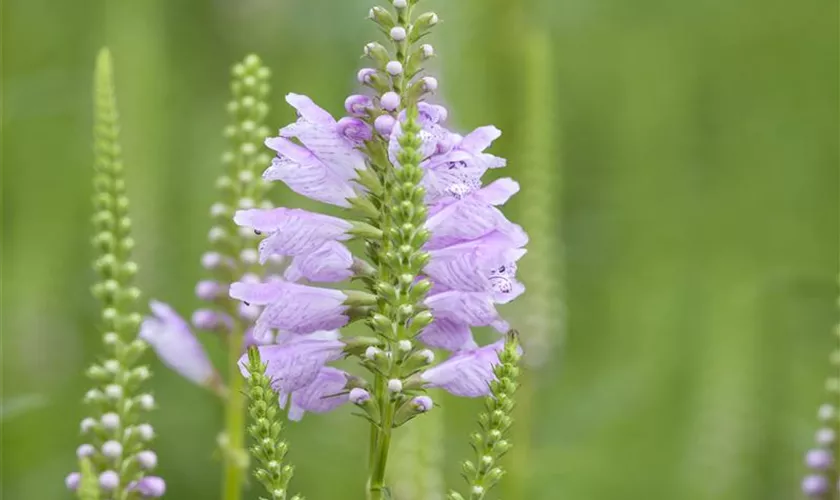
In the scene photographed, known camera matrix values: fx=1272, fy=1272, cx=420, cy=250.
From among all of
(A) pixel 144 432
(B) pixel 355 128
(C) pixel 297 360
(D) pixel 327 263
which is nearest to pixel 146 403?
(A) pixel 144 432

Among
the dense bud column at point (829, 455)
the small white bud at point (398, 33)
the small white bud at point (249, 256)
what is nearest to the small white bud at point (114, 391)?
the small white bud at point (249, 256)

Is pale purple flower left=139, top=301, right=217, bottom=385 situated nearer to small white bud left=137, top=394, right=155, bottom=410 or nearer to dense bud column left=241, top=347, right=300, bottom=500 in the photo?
small white bud left=137, top=394, right=155, bottom=410

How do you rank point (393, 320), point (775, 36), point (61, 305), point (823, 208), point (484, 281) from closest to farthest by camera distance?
point (393, 320), point (484, 281), point (61, 305), point (823, 208), point (775, 36)

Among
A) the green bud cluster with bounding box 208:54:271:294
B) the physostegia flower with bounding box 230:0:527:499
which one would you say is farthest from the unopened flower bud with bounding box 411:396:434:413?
the green bud cluster with bounding box 208:54:271:294

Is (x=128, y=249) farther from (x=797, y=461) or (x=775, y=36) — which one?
(x=775, y=36)

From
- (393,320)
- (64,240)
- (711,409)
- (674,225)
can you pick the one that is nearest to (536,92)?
(711,409)
